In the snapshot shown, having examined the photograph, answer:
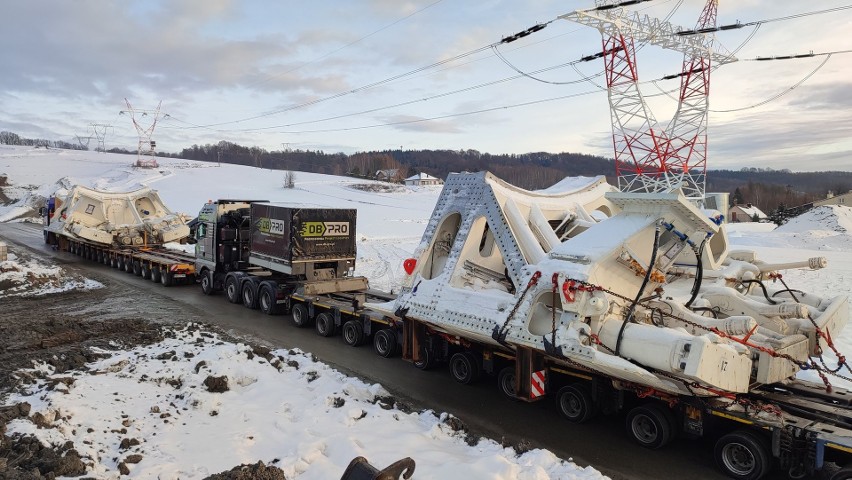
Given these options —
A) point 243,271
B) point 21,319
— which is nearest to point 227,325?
point 243,271

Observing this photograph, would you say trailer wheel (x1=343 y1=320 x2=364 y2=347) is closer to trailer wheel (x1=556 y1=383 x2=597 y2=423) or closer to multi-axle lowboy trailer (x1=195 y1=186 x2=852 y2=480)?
multi-axle lowboy trailer (x1=195 y1=186 x2=852 y2=480)

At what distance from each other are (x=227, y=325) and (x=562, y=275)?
927 cm

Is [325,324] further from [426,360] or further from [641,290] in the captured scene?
[641,290]

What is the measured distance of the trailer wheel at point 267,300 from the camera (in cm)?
1461

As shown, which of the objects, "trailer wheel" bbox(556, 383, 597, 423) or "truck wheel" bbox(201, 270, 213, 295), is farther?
"truck wheel" bbox(201, 270, 213, 295)

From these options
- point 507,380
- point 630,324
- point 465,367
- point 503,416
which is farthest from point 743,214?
point 630,324

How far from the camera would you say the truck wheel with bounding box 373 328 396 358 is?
1084 centimetres

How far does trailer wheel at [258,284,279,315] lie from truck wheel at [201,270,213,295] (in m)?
3.02

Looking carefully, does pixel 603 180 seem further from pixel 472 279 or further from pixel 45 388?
pixel 45 388

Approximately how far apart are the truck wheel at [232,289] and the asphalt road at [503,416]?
205 cm

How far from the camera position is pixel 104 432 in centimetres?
638

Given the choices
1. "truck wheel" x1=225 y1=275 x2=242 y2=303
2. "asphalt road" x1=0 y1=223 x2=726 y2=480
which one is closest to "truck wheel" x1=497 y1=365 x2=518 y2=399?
"asphalt road" x1=0 y1=223 x2=726 y2=480

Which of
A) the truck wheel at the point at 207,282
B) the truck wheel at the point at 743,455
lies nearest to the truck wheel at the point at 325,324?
the truck wheel at the point at 207,282

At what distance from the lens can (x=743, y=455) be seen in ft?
20.9
